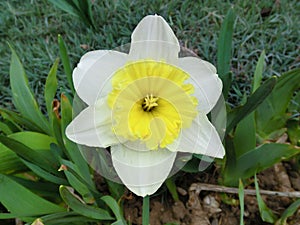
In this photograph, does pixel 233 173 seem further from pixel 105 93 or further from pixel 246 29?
pixel 246 29

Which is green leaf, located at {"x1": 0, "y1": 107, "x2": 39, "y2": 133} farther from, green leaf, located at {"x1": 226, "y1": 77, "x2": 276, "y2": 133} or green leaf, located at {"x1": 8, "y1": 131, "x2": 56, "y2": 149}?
green leaf, located at {"x1": 226, "y1": 77, "x2": 276, "y2": 133}

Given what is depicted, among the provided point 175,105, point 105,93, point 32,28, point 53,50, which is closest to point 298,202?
point 175,105

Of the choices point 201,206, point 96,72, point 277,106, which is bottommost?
point 201,206

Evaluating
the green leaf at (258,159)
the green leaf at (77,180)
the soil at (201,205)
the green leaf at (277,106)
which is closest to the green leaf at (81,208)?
the green leaf at (77,180)

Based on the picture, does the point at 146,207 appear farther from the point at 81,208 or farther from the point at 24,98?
the point at 24,98

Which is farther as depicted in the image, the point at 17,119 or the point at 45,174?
the point at 17,119

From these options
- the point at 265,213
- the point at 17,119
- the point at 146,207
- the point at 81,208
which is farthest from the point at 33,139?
the point at 265,213
